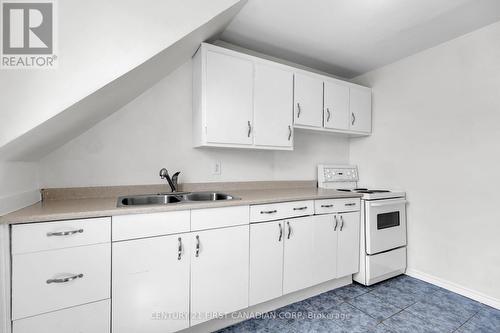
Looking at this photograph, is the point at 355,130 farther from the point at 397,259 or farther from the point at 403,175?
the point at 397,259

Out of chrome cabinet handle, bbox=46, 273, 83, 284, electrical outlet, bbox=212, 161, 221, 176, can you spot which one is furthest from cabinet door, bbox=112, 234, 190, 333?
electrical outlet, bbox=212, 161, 221, 176

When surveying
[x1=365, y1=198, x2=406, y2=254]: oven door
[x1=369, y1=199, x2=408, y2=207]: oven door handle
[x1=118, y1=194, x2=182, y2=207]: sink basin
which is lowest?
[x1=365, y1=198, x2=406, y2=254]: oven door

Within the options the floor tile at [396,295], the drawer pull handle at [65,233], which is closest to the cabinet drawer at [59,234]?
the drawer pull handle at [65,233]

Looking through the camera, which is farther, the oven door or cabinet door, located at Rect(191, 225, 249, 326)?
the oven door

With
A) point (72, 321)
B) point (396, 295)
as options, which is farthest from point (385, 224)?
point (72, 321)

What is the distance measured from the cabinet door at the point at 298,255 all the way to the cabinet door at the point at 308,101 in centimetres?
100

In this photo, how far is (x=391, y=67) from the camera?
8.68 feet

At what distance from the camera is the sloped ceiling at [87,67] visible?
1.08 metres

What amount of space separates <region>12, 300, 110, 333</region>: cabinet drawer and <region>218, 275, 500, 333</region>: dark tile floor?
0.81 meters

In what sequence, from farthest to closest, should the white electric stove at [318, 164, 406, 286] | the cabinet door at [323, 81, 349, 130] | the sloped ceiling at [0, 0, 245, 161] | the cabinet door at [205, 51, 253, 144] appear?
1. the cabinet door at [323, 81, 349, 130]
2. the white electric stove at [318, 164, 406, 286]
3. the cabinet door at [205, 51, 253, 144]
4. the sloped ceiling at [0, 0, 245, 161]

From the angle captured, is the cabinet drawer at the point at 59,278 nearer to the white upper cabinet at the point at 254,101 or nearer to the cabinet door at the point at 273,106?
the white upper cabinet at the point at 254,101

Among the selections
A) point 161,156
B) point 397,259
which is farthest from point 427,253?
point 161,156

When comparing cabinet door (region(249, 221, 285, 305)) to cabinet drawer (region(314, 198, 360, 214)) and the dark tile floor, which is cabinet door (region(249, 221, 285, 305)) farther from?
cabinet drawer (region(314, 198, 360, 214))

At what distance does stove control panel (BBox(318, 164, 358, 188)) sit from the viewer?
108 inches
